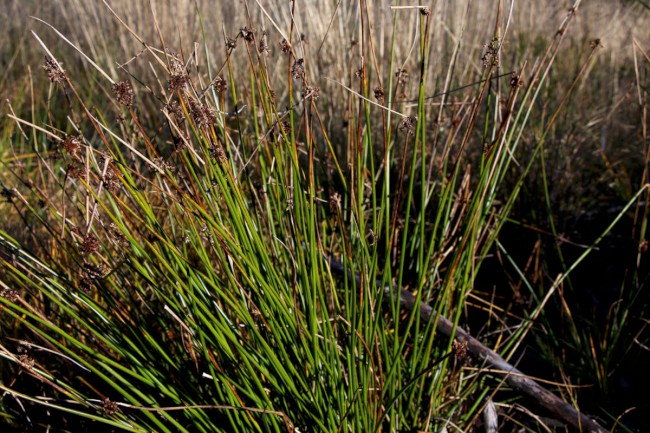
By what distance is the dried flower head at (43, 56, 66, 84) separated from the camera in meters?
1.02

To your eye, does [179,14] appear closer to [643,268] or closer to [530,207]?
[530,207]

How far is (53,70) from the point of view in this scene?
1030 millimetres

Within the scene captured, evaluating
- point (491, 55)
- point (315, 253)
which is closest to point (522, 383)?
point (315, 253)

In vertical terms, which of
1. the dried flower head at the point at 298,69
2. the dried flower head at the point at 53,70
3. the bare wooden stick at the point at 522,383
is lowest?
the bare wooden stick at the point at 522,383

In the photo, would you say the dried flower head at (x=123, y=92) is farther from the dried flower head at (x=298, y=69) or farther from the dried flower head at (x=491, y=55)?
the dried flower head at (x=491, y=55)

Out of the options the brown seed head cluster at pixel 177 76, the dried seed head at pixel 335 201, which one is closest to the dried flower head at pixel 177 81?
the brown seed head cluster at pixel 177 76

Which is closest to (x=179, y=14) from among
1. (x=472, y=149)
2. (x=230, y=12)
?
(x=230, y=12)

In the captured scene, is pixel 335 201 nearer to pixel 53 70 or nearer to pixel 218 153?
pixel 218 153

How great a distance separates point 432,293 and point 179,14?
2.53 m

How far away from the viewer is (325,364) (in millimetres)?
1295

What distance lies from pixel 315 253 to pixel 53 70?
600mm

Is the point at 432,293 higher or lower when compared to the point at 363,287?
lower

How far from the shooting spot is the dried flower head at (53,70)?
40.2 inches

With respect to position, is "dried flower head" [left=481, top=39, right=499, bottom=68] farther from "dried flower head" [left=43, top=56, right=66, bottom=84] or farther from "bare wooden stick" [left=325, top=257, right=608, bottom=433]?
"dried flower head" [left=43, top=56, right=66, bottom=84]
